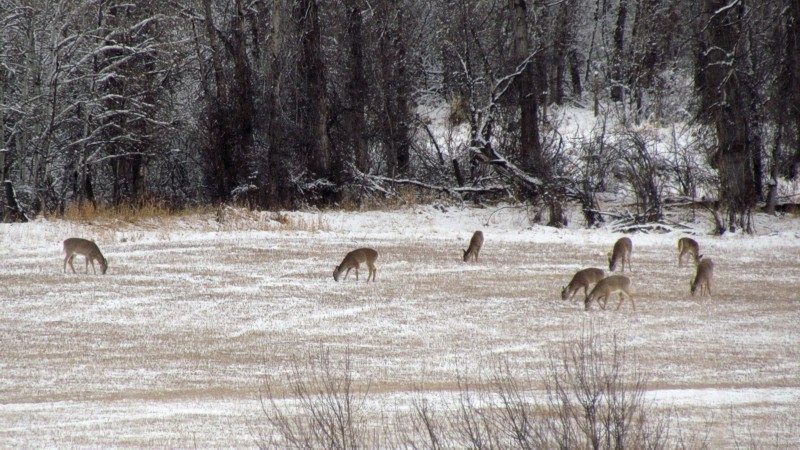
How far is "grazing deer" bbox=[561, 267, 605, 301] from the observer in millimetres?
17922

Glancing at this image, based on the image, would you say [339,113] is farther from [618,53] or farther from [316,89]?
[618,53]

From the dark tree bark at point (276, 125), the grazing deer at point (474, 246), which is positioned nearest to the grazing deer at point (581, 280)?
the grazing deer at point (474, 246)

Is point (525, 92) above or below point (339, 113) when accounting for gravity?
above

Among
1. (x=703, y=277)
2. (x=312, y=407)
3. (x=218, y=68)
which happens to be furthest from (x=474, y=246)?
(x=218, y=68)

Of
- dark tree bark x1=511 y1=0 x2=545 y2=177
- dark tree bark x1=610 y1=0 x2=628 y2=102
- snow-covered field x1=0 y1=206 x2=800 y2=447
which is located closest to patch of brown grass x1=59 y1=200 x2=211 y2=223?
snow-covered field x1=0 y1=206 x2=800 y2=447

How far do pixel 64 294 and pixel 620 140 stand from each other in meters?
18.0

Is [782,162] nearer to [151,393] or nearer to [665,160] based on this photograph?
[665,160]

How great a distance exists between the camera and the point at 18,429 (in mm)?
10961

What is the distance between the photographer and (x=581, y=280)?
18.0 meters

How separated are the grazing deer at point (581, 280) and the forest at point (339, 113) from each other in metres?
9.77

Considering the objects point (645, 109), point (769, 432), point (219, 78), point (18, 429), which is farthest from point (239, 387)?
point (645, 109)

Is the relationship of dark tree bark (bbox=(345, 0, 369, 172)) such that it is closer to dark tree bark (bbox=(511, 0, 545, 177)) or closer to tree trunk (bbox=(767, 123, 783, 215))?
dark tree bark (bbox=(511, 0, 545, 177))

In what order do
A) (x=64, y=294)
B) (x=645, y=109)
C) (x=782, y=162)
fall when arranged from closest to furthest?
(x=64, y=294)
(x=782, y=162)
(x=645, y=109)

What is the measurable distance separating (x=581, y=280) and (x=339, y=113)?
2091 centimetres
